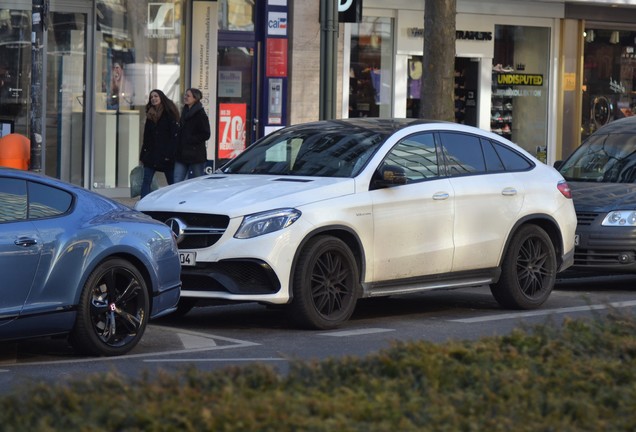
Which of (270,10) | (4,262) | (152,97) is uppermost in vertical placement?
(270,10)

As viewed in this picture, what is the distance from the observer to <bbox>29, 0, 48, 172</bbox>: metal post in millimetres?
12984

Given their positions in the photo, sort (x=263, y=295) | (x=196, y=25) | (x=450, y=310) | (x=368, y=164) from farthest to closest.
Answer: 1. (x=196, y=25)
2. (x=450, y=310)
3. (x=368, y=164)
4. (x=263, y=295)

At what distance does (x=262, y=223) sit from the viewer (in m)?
10.0

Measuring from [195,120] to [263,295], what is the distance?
23.7ft

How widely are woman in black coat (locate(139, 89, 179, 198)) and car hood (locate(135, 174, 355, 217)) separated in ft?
19.8

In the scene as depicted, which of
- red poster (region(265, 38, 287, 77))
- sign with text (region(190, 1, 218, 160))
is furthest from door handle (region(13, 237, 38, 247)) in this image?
red poster (region(265, 38, 287, 77))

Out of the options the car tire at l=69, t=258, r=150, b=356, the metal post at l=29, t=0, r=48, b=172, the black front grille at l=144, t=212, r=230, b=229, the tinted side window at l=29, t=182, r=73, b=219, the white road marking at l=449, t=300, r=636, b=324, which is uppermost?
the metal post at l=29, t=0, r=48, b=172

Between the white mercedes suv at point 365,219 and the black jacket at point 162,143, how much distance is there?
5.18 metres

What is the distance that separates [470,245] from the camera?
11477mm

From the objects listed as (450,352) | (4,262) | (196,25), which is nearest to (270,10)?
(196,25)

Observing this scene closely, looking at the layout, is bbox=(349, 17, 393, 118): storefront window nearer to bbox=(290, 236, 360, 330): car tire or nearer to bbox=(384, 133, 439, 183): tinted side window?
bbox=(384, 133, 439, 183): tinted side window

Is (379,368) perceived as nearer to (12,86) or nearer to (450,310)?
(450,310)

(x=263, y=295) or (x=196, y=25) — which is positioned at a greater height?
(x=196, y=25)

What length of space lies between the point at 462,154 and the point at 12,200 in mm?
4552
